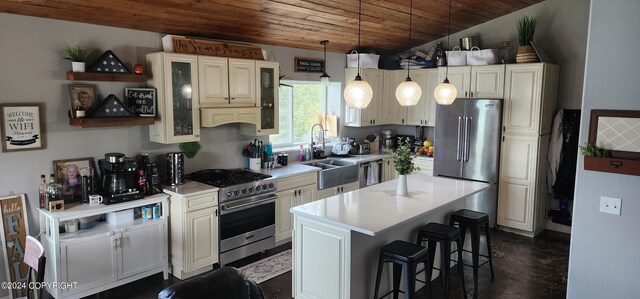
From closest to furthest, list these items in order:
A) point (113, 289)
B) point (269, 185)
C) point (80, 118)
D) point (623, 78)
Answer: point (623, 78) < point (80, 118) < point (113, 289) < point (269, 185)

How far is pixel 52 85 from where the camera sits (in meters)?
3.72

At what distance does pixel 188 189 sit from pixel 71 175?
0.98 m

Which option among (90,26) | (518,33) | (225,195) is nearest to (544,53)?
(518,33)

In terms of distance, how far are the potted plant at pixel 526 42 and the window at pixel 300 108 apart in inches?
95.2

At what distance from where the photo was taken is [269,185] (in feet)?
15.5

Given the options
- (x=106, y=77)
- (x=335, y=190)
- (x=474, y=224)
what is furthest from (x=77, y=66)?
(x=474, y=224)

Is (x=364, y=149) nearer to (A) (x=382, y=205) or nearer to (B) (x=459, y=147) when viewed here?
(B) (x=459, y=147)

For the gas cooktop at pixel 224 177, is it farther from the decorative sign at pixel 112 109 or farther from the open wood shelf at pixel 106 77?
the open wood shelf at pixel 106 77

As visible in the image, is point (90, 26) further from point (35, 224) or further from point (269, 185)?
point (269, 185)

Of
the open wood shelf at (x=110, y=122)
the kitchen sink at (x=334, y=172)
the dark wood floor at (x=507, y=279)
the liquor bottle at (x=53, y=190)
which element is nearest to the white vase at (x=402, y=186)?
the dark wood floor at (x=507, y=279)

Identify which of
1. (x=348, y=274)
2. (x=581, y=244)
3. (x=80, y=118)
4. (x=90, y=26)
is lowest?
(x=348, y=274)

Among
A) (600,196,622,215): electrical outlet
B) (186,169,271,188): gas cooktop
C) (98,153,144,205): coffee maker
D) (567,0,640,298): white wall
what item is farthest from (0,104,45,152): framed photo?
Answer: (600,196,622,215): electrical outlet

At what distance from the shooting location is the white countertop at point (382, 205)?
3.09 metres

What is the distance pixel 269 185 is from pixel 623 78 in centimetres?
322
